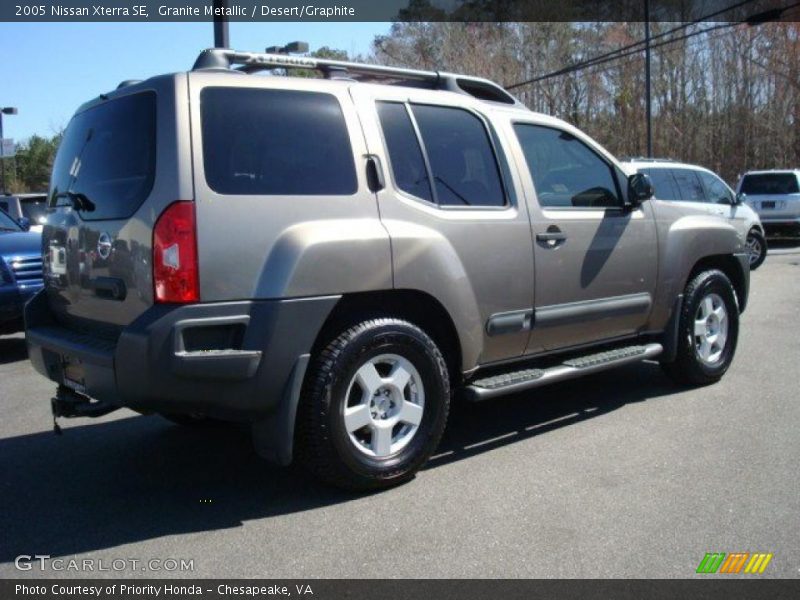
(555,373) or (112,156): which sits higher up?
(112,156)

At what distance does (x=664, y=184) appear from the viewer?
12.3 metres

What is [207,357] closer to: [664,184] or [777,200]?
[664,184]

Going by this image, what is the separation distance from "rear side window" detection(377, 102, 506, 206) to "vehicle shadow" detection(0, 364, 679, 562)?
5.06ft

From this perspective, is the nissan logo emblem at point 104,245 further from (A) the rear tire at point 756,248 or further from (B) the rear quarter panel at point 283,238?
(A) the rear tire at point 756,248

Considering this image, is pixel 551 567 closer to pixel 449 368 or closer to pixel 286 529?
pixel 286 529

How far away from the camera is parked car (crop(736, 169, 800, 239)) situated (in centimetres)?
1816

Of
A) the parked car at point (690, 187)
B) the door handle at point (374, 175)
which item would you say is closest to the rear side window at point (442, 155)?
the door handle at point (374, 175)

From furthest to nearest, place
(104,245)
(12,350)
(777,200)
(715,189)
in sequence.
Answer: (777,200) < (715,189) < (12,350) < (104,245)

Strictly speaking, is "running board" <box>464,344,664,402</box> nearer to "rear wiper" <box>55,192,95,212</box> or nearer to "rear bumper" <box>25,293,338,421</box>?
"rear bumper" <box>25,293,338,421</box>

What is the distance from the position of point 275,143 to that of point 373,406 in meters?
1.41

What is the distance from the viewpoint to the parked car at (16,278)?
761 cm

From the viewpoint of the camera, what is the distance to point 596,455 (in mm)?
4621

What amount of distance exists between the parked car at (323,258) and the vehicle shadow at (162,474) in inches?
12.6

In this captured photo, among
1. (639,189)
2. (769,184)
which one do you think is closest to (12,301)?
(639,189)
